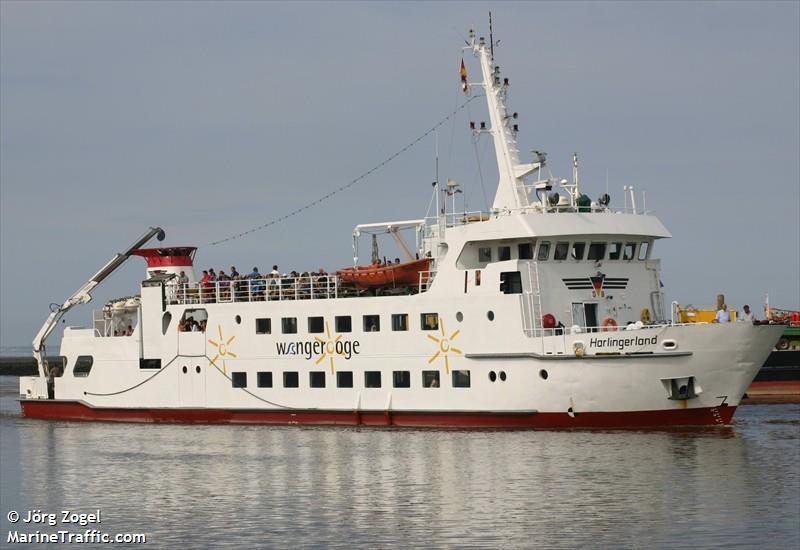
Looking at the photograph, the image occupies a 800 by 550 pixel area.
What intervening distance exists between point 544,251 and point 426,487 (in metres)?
8.95

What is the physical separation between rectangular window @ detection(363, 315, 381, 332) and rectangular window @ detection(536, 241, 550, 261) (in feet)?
15.0

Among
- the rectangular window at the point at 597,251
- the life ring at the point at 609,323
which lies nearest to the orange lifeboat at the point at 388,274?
the rectangular window at the point at 597,251

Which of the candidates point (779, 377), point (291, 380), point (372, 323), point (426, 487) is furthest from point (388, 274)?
point (779, 377)

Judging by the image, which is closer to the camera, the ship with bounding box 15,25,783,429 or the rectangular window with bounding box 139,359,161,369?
the ship with bounding box 15,25,783,429

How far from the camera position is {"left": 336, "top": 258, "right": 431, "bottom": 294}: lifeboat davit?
106 feet

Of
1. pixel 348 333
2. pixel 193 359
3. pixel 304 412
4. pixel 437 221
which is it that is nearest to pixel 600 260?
pixel 437 221

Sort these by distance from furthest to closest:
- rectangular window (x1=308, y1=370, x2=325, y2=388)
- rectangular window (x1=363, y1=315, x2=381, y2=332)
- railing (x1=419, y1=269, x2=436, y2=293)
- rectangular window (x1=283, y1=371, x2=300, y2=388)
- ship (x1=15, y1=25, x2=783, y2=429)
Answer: rectangular window (x1=283, y1=371, x2=300, y2=388) < rectangular window (x1=308, y1=370, x2=325, y2=388) < rectangular window (x1=363, y1=315, x2=381, y2=332) < railing (x1=419, y1=269, x2=436, y2=293) < ship (x1=15, y1=25, x2=783, y2=429)

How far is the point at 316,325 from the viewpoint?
33.5 meters

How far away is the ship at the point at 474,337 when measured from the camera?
2892cm

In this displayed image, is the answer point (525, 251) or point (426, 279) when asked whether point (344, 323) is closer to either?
point (426, 279)

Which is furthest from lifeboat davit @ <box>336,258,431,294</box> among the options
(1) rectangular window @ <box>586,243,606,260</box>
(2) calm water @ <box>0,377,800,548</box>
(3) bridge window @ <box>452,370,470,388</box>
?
(1) rectangular window @ <box>586,243,606,260</box>

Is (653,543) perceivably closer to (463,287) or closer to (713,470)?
(713,470)

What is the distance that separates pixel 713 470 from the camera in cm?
2436

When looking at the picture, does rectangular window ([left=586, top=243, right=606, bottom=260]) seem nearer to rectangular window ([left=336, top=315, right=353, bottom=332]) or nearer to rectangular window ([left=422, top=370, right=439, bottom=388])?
rectangular window ([left=422, top=370, right=439, bottom=388])
